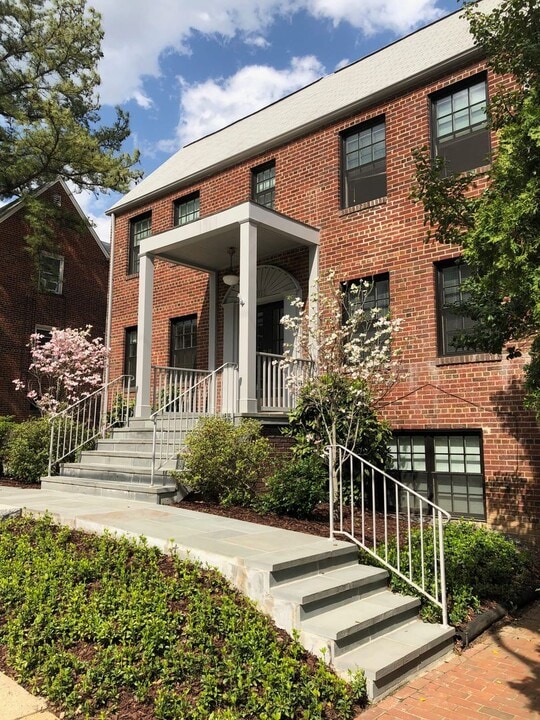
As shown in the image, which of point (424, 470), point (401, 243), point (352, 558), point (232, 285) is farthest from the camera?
point (232, 285)

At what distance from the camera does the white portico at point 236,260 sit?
8.98 metres

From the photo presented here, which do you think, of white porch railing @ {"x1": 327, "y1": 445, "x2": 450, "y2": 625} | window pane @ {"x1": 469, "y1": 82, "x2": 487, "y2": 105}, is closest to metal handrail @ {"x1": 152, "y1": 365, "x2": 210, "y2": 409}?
white porch railing @ {"x1": 327, "y1": 445, "x2": 450, "y2": 625}

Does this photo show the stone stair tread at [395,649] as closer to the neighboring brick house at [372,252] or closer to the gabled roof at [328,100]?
the neighboring brick house at [372,252]

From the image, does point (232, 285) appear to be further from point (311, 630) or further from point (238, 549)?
point (311, 630)

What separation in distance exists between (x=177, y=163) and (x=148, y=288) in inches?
214

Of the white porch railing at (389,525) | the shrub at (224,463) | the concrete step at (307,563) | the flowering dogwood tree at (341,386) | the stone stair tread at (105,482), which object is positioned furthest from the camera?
the stone stair tread at (105,482)

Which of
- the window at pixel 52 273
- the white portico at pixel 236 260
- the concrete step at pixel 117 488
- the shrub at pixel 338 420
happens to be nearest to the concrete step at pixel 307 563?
the shrub at pixel 338 420

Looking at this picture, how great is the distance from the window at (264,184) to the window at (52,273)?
950 cm

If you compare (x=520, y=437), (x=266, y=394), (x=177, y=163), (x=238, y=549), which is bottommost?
(x=238, y=549)

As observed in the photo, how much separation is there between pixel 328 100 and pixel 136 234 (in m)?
5.97

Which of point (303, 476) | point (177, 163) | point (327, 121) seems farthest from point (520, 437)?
point (177, 163)

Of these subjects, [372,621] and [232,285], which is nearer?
[372,621]

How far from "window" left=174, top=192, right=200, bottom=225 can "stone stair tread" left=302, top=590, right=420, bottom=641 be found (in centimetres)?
1026

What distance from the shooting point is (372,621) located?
408cm
